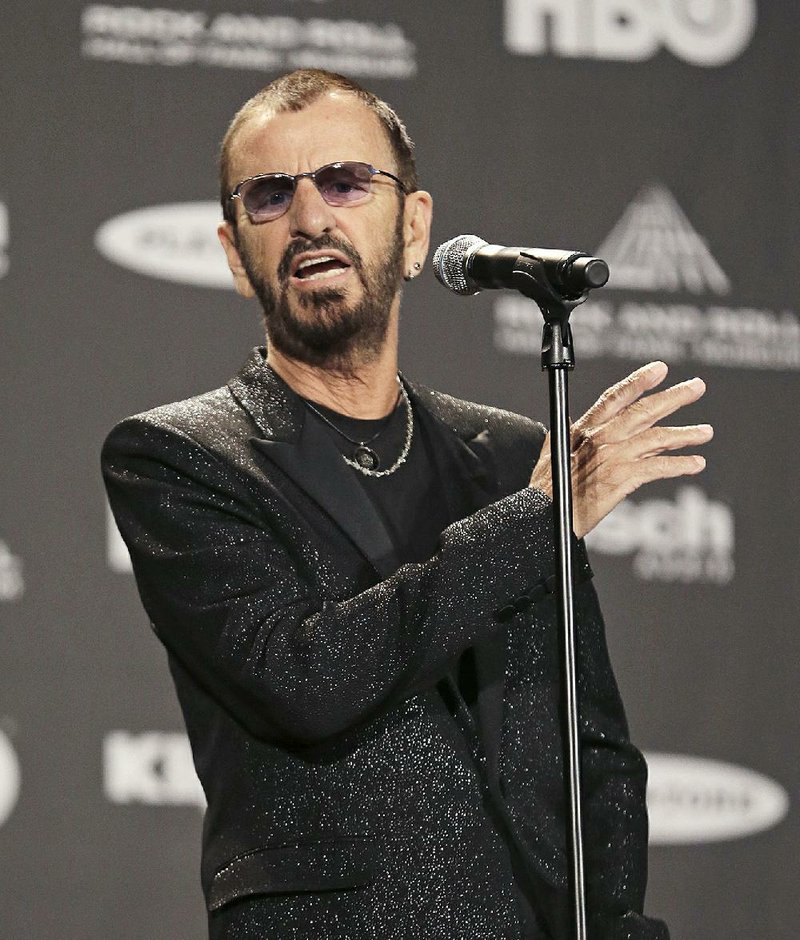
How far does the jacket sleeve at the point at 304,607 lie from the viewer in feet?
7.24

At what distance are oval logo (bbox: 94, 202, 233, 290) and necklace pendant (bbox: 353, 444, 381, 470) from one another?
63.0 inches

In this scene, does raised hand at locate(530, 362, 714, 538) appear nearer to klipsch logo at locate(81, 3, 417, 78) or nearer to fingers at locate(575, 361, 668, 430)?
fingers at locate(575, 361, 668, 430)

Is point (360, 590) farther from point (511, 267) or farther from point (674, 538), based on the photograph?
point (674, 538)

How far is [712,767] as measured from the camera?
14.4 feet

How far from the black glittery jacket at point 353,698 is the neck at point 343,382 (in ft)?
0.46

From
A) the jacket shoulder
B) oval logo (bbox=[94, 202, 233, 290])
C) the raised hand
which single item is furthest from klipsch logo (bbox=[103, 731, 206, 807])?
the raised hand

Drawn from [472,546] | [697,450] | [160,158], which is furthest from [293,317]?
[697,450]

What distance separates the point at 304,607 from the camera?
7.52 feet

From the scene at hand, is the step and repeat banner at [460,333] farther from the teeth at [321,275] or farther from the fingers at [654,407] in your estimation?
the fingers at [654,407]

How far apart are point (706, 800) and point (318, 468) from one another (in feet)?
7.66

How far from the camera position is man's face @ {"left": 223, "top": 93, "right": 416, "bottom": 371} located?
2.64 meters

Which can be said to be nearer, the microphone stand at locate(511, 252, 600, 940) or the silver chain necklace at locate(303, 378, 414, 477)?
the microphone stand at locate(511, 252, 600, 940)

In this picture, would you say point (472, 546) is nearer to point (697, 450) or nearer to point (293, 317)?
point (293, 317)

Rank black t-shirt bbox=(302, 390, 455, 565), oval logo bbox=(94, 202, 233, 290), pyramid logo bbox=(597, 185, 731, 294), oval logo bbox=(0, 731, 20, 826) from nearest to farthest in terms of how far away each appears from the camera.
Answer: black t-shirt bbox=(302, 390, 455, 565)
oval logo bbox=(0, 731, 20, 826)
oval logo bbox=(94, 202, 233, 290)
pyramid logo bbox=(597, 185, 731, 294)
